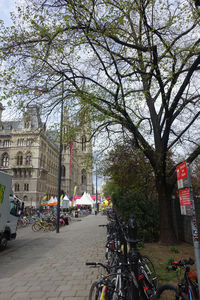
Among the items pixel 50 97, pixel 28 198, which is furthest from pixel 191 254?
pixel 28 198

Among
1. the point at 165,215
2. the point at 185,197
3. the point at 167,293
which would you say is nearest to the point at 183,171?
the point at 185,197

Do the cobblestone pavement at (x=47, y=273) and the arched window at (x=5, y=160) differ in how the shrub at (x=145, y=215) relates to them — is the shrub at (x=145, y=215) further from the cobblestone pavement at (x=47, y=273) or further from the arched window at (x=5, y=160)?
the arched window at (x=5, y=160)

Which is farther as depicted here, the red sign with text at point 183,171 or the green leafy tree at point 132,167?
the green leafy tree at point 132,167

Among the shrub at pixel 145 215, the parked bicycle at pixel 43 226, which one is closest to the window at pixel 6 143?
the parked bicycle at pixel 43 226

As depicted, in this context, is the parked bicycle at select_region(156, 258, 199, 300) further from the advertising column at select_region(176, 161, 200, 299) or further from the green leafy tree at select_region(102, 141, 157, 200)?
the green leafy tree at select_region(102, 141, 157, 200)

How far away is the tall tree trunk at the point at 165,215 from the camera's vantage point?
29.6 ft

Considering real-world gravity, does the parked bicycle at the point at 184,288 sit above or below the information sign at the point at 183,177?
below

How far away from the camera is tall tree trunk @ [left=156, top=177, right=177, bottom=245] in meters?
9.04

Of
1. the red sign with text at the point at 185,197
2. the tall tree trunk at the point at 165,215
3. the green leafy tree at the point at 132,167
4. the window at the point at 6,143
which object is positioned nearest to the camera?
the red sign with text at the point at 185,197

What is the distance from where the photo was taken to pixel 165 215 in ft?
30.2

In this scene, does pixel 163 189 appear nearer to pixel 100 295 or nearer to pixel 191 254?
pixel 191 254

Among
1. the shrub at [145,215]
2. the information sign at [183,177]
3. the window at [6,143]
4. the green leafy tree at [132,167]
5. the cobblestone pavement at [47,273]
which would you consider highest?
the window at [6,143]

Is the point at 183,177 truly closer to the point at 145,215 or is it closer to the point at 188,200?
the point at 188,200

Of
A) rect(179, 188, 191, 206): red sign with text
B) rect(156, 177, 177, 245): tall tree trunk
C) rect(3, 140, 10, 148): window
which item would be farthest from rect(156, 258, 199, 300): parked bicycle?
rect(3, 140, 10, 148): window
